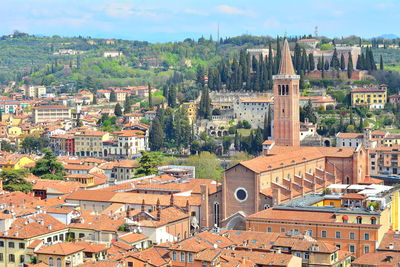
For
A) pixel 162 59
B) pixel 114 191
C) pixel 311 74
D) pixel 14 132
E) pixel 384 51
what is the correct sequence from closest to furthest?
pixel 114 191
pixel 311 74
pixel 14 132
pixel 384 51
pixel 162 59

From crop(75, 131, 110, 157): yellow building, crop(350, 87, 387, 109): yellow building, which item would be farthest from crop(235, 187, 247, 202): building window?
crop(75, 131, 110, 157): yellow building

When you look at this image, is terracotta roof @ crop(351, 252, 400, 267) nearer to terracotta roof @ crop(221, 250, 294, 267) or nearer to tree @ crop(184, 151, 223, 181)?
terracotta roof @ crop(221, 250, 294, 267)

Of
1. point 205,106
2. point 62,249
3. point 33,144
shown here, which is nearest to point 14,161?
point 33,144

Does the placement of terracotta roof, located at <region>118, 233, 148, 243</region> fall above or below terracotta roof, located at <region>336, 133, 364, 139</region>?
below

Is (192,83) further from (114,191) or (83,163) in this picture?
(114,191)

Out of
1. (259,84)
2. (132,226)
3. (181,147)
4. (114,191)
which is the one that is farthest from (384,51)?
(132,226)

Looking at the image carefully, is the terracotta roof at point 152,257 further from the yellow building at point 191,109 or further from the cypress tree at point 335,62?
the cypress tree at point 335,62

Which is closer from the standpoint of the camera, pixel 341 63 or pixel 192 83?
pixel 341 63
